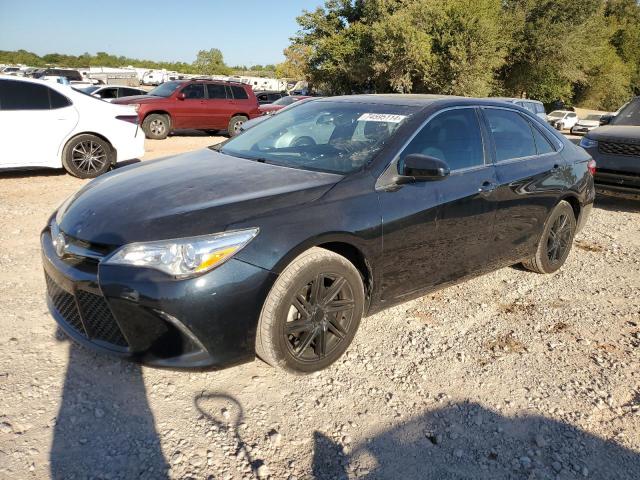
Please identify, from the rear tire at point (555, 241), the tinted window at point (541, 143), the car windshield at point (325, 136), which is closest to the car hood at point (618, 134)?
the rear tire at point (555, 241)

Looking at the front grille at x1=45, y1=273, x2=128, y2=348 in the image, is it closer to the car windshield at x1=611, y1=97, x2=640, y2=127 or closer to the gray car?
Answer: the gray car

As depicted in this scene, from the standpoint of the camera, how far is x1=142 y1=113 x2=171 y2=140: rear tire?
14.0 m

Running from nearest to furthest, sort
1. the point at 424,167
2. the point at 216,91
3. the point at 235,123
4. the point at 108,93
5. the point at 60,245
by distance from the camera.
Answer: the point at 60,245 < the point at 424,167 < the point at 216,91 < the point at 235,123 < the point at 108,93

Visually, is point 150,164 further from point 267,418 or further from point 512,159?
point 512,159

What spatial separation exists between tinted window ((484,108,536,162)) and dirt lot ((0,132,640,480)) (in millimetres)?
1267

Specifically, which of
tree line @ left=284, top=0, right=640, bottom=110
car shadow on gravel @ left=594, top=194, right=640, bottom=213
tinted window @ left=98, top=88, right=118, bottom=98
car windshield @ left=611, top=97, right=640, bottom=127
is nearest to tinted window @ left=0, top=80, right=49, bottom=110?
car shadow on gravel @ left=594, top=194, right=640, bottom=213

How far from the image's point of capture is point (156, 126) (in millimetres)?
14148

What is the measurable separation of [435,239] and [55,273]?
7.61ft

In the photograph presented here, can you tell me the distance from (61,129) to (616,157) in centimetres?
836

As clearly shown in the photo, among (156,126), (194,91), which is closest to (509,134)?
(156,126)

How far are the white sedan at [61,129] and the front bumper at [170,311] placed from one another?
19.0 ft

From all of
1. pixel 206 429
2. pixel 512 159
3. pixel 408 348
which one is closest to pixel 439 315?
pixel 408 348

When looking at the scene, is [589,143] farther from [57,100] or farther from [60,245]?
[57,100]

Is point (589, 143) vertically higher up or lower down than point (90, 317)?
higher up
